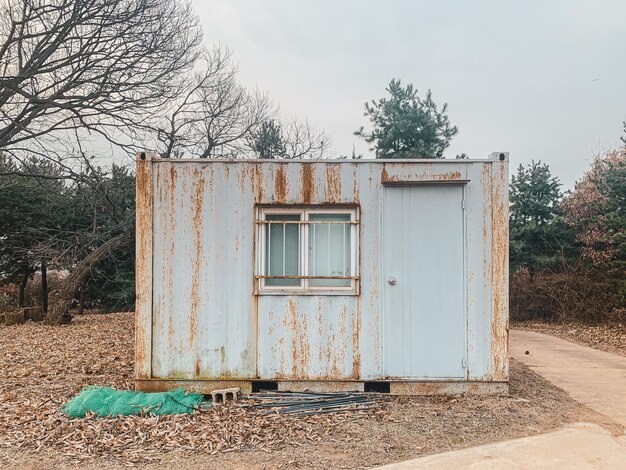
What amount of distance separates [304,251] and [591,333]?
10165mm

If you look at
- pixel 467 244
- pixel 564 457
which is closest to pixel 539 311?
pixel 467 244

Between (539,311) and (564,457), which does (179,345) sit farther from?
(539,311)

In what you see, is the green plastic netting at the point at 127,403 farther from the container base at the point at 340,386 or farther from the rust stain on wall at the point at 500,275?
the rust stain on wall at the point at 500,275

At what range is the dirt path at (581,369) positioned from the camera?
543 cm

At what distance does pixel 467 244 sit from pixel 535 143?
1259cm

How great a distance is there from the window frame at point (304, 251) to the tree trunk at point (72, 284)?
8.48 metres

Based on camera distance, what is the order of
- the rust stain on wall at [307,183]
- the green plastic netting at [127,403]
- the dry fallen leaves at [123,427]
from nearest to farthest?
the dry fallen leaves at [123,427] → the green plastic netting at [127,403] → the rust stain on wall at [307,183]

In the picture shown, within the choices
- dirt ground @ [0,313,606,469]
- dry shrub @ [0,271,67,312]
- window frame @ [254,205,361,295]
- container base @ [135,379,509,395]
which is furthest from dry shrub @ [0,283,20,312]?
window frame @ [254,205,361,295]

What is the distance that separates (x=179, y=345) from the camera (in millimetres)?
5168

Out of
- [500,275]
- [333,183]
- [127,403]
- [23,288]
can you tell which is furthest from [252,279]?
[23,288]

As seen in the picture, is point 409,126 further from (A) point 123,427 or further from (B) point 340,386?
(A) point 123,427

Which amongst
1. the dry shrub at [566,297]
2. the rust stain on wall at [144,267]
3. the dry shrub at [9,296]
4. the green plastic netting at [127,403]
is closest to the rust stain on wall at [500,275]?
the green plastic netting at [127,403]

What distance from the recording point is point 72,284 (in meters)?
11.7

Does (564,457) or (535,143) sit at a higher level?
(535,143)
